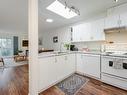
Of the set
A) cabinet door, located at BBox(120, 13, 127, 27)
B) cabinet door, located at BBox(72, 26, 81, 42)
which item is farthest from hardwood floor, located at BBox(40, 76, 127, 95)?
cabinet door, located at BBox(72, 26, 81, 42)

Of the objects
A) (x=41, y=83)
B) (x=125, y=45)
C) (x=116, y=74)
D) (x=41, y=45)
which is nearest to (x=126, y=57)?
(x=116, y=74)

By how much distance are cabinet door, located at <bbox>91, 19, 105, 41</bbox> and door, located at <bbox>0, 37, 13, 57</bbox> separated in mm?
7528

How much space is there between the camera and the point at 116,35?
3.21 meters

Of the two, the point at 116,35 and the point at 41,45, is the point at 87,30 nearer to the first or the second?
the point at 116,35

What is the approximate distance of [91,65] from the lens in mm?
3225

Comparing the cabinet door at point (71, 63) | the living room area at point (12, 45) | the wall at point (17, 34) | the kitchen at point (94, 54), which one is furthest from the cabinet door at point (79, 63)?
the wall at point (17, 34)

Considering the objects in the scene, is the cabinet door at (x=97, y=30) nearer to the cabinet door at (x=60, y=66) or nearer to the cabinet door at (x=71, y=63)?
the cabinet door at (x=71, y=63)

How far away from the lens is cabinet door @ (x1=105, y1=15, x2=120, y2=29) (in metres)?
2.94

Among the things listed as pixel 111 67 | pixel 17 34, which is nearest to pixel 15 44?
pixel 17 34

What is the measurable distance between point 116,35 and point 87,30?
1082 millimetres

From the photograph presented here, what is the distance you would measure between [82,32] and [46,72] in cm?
243

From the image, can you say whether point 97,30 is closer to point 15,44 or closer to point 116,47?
point 116,47

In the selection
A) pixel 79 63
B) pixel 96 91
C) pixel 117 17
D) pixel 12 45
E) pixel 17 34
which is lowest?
pixel 96 91

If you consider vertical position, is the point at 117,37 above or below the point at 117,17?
below
